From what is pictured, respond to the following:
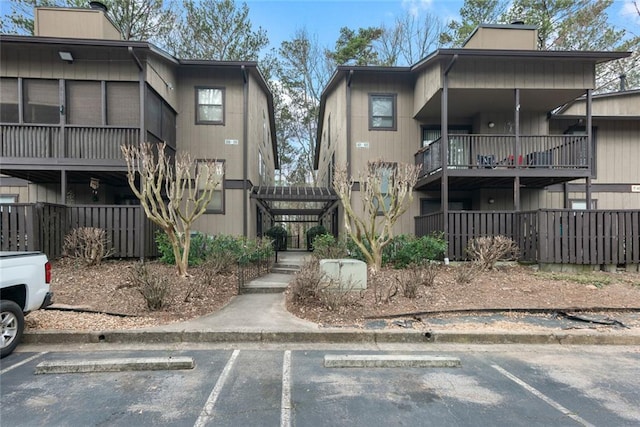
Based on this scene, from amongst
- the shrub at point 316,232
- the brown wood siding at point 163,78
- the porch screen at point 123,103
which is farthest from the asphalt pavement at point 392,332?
the shrub at point 316,232

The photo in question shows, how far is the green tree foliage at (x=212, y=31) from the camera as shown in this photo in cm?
2025

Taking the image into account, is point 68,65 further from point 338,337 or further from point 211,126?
point 338,337

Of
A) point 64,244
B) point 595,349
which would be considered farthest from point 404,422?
point 64,244

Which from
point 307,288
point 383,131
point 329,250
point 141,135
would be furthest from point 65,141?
point 383,131

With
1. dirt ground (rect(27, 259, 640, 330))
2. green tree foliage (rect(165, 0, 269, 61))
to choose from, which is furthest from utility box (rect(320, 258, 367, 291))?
green tree foliage (rect(165, 0, 269, 61))

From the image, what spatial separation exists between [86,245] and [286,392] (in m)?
8.17

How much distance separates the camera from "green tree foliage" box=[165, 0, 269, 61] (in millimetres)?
20250

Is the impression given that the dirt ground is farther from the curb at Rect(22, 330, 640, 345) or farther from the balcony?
the balcony

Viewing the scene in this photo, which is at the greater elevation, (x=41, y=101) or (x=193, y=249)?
(x=41, y=101)

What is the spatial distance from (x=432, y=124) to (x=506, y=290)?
24.8 feet

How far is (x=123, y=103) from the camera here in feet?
36.0

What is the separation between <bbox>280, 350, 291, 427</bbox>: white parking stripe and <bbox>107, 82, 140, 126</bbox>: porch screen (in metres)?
9.62

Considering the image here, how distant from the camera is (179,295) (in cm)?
714

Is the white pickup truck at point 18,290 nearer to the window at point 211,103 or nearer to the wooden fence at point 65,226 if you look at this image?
the wooden fence at point 65,226
